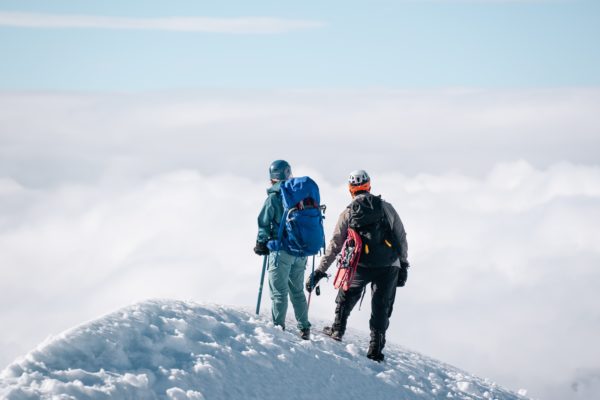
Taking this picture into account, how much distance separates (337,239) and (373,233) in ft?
1.93

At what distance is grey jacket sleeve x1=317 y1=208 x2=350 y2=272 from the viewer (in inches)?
414

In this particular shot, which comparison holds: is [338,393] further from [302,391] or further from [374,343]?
[374,343]

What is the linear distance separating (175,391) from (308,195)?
12.6 feet

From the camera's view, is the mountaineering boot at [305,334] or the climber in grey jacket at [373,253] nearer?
the climber in grey jacket at [373,253]

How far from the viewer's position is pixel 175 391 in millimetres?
7750

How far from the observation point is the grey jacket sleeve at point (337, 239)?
34.5 feet

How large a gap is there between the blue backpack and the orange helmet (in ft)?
1.84

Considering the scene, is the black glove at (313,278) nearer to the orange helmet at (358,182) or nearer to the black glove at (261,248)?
the black glove at (261,248)

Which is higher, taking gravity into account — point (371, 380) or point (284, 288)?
point (284, 288)

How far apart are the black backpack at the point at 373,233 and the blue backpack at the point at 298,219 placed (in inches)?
23.8

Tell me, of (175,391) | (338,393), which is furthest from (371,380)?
(175,391)

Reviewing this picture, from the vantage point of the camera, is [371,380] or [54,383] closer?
[54,383]

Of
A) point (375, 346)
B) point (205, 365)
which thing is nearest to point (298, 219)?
point (375, 346)

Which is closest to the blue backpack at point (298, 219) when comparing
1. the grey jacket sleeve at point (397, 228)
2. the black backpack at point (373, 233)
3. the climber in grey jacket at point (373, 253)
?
the climber in grey jacket at point (373, 253)
